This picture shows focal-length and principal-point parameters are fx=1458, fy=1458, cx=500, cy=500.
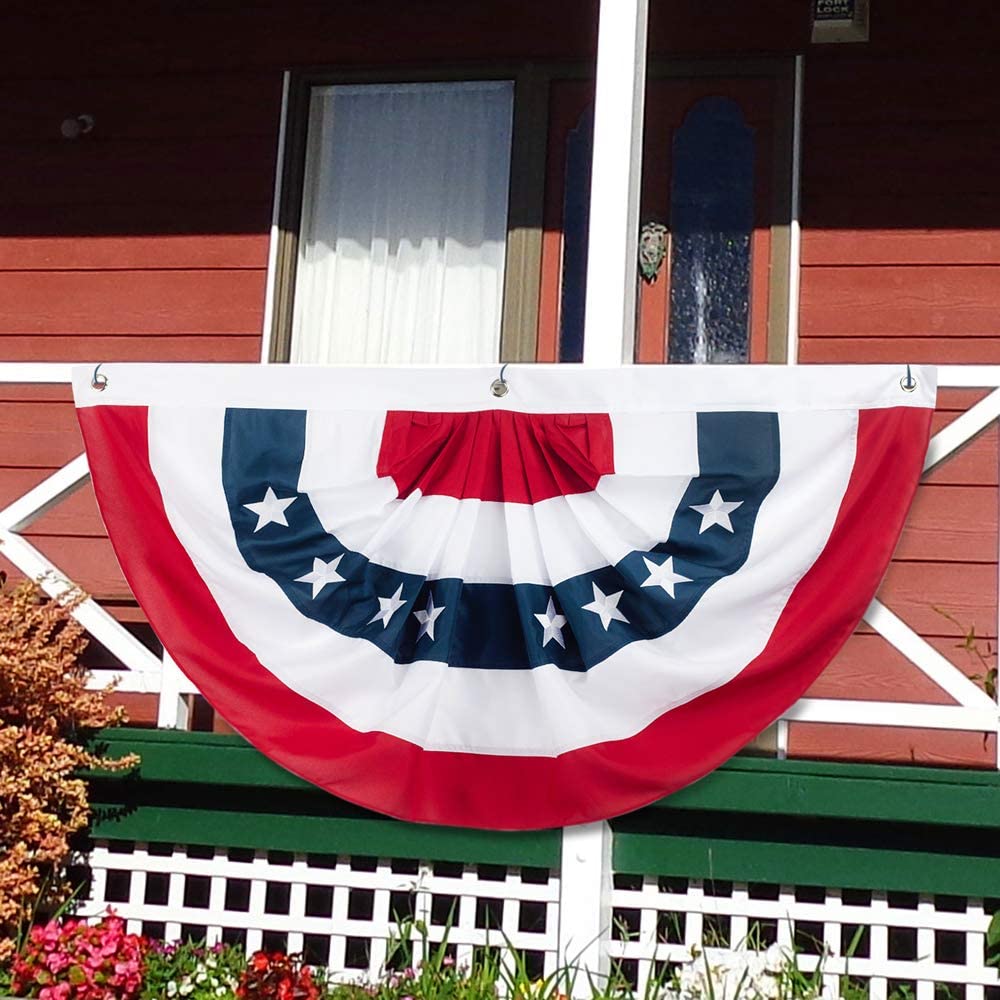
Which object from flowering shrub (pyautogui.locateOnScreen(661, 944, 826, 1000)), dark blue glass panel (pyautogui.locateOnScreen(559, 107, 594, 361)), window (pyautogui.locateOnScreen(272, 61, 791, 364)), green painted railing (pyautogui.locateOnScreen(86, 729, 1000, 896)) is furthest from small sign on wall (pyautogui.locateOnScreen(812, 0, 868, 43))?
flowering shrub (pyautogui.locateOnScreen(661, 944, 826, 1000))

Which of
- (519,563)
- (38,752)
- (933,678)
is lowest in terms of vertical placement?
(38,752)

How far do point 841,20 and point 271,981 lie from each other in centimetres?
400

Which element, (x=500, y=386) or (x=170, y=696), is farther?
(x=170, y=696)

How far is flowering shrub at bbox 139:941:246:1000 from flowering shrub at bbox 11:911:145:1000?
0.30 ft

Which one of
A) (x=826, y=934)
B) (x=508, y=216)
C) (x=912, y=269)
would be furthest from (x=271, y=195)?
(x=826, y=934)

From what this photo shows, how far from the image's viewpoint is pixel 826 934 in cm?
417

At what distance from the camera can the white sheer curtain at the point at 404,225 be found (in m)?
5.87

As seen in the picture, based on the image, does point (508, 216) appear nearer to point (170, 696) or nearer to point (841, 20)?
point (841, 20)

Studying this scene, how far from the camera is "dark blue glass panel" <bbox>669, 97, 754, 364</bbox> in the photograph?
18.6 feet

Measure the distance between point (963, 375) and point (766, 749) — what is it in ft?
5.02

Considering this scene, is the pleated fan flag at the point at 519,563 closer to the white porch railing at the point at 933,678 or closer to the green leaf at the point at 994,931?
the white porch railing at the point at 933,678

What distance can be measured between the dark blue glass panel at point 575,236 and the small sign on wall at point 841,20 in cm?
94

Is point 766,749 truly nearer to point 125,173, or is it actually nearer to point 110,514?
point 110,514

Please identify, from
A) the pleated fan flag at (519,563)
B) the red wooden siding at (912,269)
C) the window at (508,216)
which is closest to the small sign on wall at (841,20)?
the red wooden siding at (912,269)
